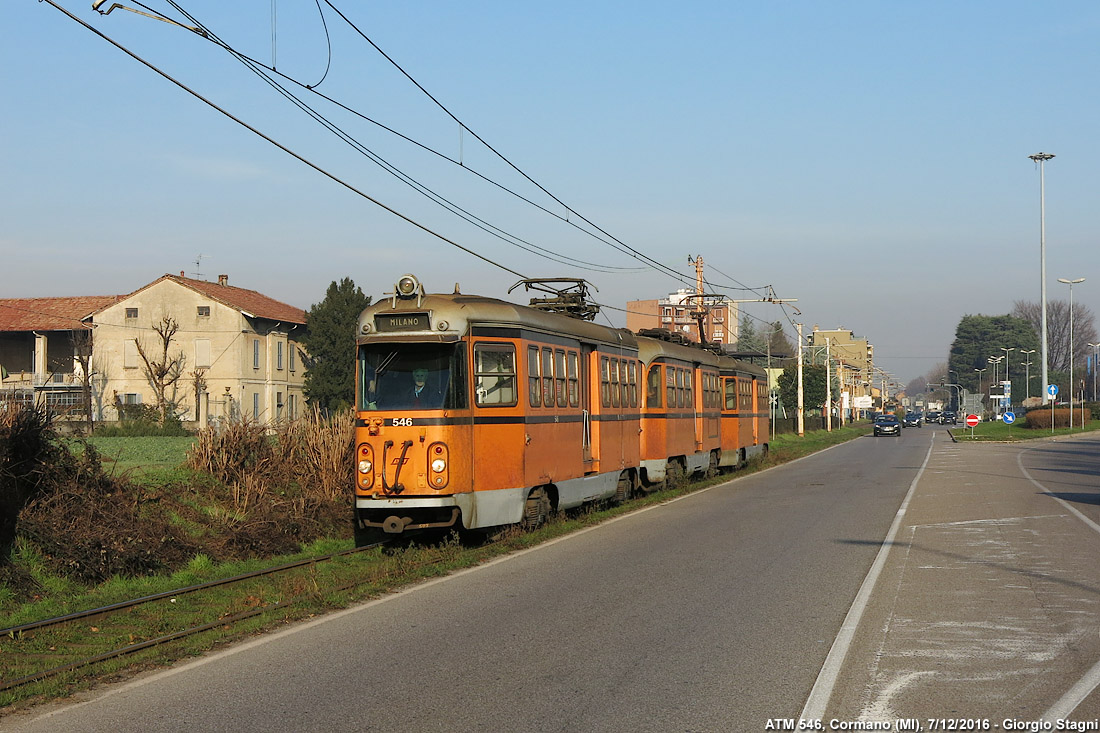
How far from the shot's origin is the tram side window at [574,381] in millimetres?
18016

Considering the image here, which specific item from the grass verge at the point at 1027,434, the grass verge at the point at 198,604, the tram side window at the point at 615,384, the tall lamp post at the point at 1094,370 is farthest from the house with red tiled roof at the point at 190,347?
the tall lamp post at the point at 1094,370

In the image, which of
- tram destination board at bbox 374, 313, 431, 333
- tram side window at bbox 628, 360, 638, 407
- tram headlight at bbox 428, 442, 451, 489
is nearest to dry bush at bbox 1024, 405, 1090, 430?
tram side window at bbox 628, 360, 638, 407

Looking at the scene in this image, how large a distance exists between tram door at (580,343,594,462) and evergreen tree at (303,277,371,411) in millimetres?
39932

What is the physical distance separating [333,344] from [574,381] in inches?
1734

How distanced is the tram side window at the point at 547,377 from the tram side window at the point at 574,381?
3.26 feet

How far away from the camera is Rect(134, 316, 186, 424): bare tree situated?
190 ft

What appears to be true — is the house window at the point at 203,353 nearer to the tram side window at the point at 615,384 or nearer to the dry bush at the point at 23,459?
the tram side window at the point at 615,384

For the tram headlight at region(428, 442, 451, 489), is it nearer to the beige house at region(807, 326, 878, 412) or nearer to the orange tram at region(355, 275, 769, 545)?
the orange tram at region(355, 275, 769, 545)

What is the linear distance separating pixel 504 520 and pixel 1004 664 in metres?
8.50

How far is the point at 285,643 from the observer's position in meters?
9.26

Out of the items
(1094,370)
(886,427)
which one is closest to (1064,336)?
(1094,370)

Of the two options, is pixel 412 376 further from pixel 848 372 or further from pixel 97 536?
pixel 848 372

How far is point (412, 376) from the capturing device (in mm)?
14836

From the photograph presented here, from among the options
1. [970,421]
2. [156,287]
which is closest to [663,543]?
[970,421]
